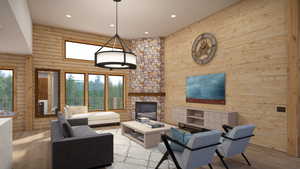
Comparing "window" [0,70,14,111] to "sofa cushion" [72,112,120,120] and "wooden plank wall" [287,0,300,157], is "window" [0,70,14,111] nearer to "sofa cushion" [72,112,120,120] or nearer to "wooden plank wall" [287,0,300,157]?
"sofa cushion" [72,112,120,120]

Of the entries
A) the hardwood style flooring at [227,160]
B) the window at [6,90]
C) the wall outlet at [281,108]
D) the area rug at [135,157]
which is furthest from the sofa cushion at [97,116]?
the wall outlet at [281,108]

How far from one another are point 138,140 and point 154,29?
4107 mm

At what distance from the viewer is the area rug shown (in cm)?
288

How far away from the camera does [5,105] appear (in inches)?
210

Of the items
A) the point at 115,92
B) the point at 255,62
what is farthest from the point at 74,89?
the point at 255,62

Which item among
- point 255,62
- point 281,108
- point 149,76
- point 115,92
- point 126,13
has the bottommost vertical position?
point 281,108

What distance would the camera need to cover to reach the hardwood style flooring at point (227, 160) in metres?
2.89

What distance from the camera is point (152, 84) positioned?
698 cm

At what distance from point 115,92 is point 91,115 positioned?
1673 millimetres

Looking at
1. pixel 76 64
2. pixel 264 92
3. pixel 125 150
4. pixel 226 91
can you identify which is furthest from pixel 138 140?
pixel 76 64

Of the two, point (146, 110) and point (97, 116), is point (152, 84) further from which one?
point (97, 116)

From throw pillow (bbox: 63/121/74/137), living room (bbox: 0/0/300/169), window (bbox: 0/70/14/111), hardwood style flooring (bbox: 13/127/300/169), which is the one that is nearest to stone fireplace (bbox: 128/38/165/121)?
living room (bbox: 0/0/300/169)

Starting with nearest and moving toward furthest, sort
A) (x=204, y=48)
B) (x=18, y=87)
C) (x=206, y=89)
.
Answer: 1. (x=206, y=89)
2. (x=204, y=48)
3. (x=18, y=87)

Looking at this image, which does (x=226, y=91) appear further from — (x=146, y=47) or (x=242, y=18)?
(x=146, y=47)
